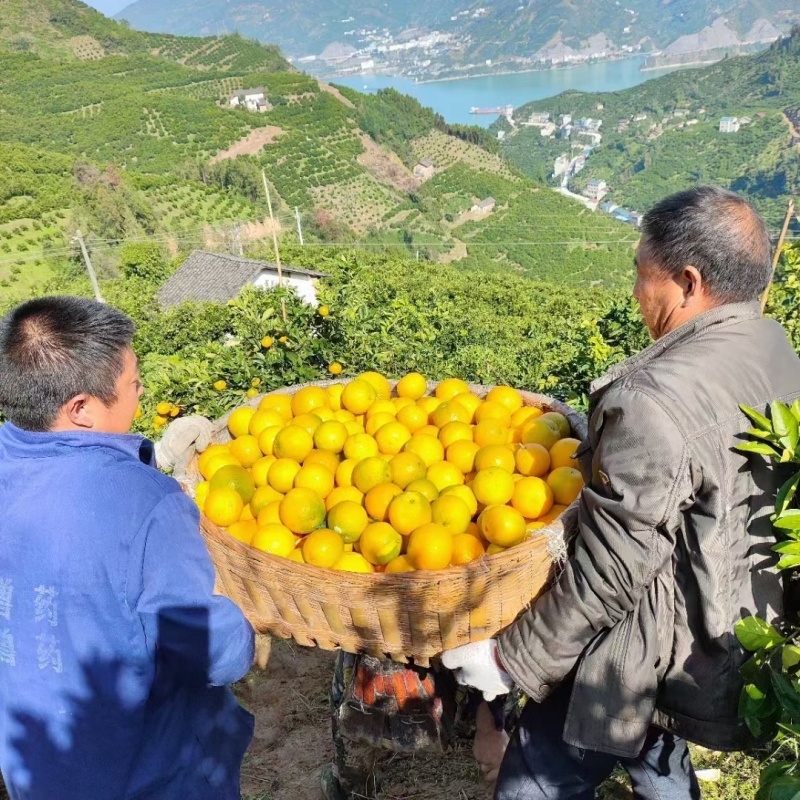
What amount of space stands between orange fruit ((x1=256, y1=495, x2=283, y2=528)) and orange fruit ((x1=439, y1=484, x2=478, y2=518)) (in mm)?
600

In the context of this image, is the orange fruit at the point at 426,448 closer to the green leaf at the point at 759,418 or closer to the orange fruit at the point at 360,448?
the orange fruit at the point at 360,448

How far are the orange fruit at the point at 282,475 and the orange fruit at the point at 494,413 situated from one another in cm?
80

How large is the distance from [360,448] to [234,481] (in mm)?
505

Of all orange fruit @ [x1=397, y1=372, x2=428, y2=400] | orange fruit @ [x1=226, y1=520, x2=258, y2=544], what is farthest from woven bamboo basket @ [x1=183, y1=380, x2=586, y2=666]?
orange fruit @ [x1=397, y1=372, x2=428, y2=400]

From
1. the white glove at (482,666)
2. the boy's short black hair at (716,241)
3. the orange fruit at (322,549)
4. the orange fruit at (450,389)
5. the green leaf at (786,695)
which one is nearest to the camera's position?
the green leaf at (786,695)

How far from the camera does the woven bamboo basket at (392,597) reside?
167cm

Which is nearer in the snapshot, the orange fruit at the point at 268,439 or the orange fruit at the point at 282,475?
the orange fruit at the point at 282,475

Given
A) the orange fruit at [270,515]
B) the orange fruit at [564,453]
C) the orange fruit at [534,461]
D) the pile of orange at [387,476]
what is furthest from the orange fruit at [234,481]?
the orange fruit at [564,453]

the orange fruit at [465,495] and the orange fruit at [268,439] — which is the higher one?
the orange fruit at [268,439]

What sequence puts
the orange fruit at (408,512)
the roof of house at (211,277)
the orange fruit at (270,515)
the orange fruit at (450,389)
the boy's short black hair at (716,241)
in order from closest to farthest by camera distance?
the boy's short black hair at (716,241), the orange fruit at (408,512), the orange fruit at (270,515), the orange fruit at (450,389), the roof of house at (211,277)

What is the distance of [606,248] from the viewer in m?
59.5

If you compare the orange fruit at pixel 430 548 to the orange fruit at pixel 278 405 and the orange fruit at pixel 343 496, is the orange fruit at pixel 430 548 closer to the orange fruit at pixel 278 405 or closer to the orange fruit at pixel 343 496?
the orange fruit at pixel 343 496

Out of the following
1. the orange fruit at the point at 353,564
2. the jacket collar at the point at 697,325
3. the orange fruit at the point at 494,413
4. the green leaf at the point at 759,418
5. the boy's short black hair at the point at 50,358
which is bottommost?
the orange fruit at the point at 353,564

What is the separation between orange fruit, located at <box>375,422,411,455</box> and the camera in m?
2.39
